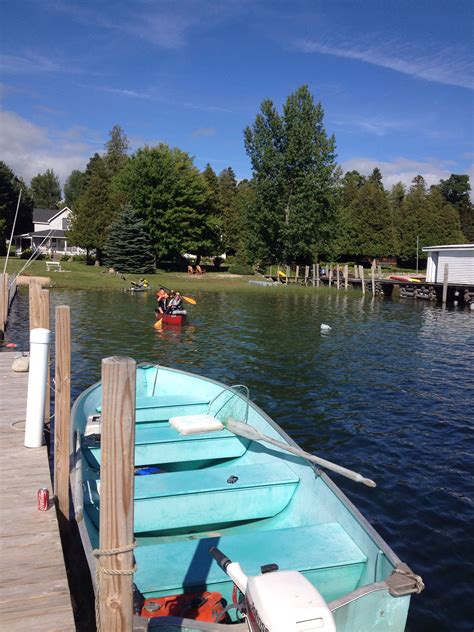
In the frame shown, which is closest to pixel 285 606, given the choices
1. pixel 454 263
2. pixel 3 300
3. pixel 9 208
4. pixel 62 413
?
pixel 62 413

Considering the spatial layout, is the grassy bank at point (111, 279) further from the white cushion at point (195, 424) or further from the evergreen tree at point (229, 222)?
the white cushion at point (195, 424)

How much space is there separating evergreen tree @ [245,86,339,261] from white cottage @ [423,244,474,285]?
465 inches

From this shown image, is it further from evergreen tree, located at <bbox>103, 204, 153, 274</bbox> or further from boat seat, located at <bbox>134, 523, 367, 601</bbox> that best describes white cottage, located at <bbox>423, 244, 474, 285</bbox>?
boat seat, located at <bbox>134, 523, 367, 601</bbox>

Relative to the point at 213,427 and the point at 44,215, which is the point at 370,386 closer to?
the point at 213,427

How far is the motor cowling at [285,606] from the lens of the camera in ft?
10.7

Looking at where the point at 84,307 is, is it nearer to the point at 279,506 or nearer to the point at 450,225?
the point at 279,506

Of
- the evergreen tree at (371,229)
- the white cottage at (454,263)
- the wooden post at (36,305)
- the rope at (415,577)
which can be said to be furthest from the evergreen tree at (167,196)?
the rope at (415,577)

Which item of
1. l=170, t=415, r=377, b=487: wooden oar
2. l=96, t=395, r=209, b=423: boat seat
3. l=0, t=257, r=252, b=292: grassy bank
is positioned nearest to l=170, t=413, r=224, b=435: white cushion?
l=170, t=415, r=377, b=487: wooden oar

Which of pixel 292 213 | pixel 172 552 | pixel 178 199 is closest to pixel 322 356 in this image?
pixel 172 552

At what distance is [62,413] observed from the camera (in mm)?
6629

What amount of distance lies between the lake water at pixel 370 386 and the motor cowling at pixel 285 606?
2931 mm

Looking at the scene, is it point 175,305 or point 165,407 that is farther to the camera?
point 175,305

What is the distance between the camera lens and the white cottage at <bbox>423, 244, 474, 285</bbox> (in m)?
45.4

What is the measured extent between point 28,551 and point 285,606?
2.78 m
